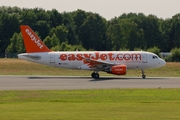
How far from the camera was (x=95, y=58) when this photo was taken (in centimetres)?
5381

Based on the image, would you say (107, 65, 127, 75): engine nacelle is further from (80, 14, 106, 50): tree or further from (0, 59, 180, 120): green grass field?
(80, 14, 106, 50): tree

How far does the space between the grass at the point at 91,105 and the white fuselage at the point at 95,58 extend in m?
16.5

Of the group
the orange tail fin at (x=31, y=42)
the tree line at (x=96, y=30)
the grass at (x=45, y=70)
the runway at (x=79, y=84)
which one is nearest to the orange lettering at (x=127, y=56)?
the runway at (x=79, y=84)

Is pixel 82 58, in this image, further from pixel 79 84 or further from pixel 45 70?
pixel 45 70

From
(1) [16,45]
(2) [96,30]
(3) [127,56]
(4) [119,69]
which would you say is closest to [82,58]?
(4) [119,69]

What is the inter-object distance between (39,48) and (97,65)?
609cm

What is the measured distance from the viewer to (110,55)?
53.5m

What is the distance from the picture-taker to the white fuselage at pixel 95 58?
53.2 m

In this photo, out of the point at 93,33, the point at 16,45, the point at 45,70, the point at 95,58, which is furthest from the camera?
the point at 93,33

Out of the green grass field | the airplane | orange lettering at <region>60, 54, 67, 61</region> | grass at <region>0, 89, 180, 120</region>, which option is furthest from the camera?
orange lettering at <region>60, 54, 67, 61</region>

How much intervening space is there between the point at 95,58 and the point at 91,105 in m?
26.6

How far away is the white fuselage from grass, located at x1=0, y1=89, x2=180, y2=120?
16461 millimetres

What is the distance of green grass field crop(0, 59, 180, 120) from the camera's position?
2286cm

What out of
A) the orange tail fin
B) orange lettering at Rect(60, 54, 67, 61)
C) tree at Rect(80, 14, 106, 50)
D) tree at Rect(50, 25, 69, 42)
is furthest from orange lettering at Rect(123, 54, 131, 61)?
tree at Rect(80, 14, 106, 50)
